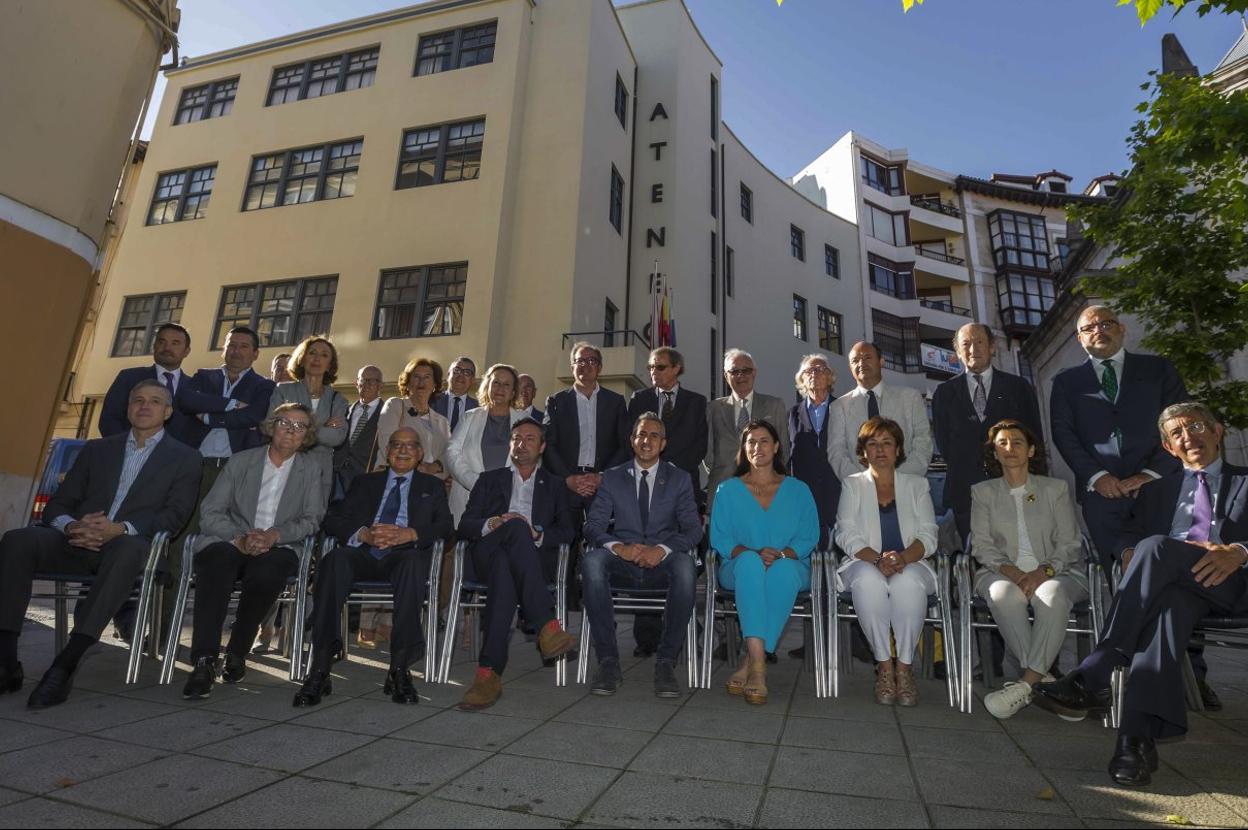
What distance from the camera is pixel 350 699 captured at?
3.72 meters

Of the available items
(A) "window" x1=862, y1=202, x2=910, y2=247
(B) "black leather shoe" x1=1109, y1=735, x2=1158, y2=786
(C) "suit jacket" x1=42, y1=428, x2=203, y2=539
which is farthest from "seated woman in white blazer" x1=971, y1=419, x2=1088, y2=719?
(A) "window" x1=862, y1=202, x2=910, y2=247

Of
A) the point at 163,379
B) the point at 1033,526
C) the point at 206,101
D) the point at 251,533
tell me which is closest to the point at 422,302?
the point at 163,379

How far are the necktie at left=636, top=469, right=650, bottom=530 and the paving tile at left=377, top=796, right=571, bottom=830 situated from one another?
267 centimetres

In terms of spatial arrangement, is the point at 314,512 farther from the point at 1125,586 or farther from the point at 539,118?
the point at 539,118

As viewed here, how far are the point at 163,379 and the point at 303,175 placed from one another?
13064 mm

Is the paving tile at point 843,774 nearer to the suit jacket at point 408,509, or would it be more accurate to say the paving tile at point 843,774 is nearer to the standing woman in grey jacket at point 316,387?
the suit jacket at point 408,509

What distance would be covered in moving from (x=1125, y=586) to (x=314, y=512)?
190 inches

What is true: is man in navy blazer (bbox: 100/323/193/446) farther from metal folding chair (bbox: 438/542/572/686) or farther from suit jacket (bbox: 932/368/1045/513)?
suit jacket (bbox: 932/368/1045/513)

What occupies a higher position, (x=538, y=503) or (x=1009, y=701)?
(x=538, y=503)

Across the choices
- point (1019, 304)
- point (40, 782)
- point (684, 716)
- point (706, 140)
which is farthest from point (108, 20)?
point (1019, 304)

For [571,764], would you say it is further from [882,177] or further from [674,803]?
[882,177]

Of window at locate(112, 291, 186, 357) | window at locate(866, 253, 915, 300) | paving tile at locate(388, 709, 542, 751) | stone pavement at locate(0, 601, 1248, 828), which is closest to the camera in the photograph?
stone pavement at locate(0, 601, 1248, 828)

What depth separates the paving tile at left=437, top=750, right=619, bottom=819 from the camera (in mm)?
2299

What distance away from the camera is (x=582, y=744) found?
3.00 m
